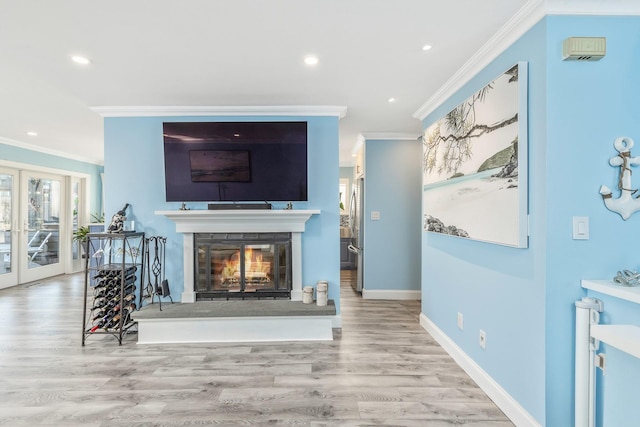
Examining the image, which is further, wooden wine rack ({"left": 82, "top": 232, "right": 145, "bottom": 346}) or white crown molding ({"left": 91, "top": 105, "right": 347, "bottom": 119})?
white crown molding ({"left": 91, "top": 105, "right": 347, "bottom": 119})

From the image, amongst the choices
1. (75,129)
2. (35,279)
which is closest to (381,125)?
(75,129)

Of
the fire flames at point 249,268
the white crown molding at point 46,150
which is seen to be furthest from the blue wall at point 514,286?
the white crown molding at point 46,150

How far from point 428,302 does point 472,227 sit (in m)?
1.32

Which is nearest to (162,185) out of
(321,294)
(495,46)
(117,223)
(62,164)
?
(117,223)

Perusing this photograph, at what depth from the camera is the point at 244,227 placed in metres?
3.32

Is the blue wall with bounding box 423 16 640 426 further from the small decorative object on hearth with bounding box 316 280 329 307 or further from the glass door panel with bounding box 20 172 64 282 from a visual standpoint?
the glass door panel with bounding box 20 172 64 282

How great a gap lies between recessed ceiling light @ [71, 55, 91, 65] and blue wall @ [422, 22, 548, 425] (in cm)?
285

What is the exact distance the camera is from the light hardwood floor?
1.98m

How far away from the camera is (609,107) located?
66.2 inches

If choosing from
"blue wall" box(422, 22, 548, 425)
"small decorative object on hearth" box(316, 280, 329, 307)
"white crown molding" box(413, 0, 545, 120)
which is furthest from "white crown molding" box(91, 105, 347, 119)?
"small decorative object on hearth" box(316, 280, 329, 307)

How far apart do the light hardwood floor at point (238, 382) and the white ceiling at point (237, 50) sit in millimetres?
2332

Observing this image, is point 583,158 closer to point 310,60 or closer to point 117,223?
point 310,60

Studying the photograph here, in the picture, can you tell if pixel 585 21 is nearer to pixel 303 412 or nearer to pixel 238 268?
pixel 303 412

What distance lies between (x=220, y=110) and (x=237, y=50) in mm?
1203
